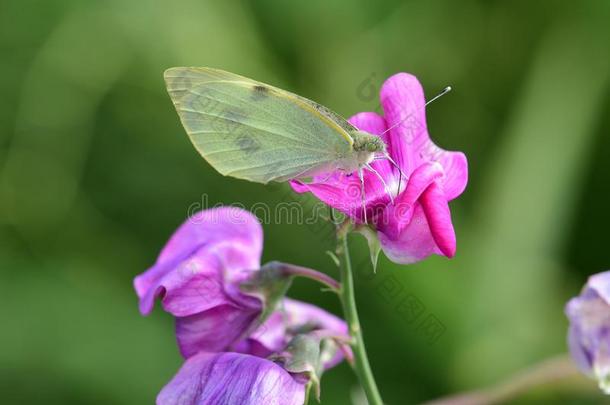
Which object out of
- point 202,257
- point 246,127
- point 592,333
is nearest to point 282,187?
point 246,127

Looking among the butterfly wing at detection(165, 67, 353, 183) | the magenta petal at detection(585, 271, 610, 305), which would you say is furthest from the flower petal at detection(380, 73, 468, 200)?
the magenta petal at detection(585, 271, 610, 305)

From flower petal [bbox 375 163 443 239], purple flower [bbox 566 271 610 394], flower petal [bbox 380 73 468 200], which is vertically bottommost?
purple flower [bbox 566 271 610 394]

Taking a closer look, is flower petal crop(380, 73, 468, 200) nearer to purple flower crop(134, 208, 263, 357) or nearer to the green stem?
the green stem

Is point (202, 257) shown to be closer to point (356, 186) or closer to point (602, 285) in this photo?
point (356, 186)

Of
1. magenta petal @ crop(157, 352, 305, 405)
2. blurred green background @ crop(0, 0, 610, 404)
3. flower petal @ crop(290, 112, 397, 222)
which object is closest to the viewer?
magenta petal @ crop(157, 352, 305, 405)

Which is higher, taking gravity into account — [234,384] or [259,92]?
[259,92]
